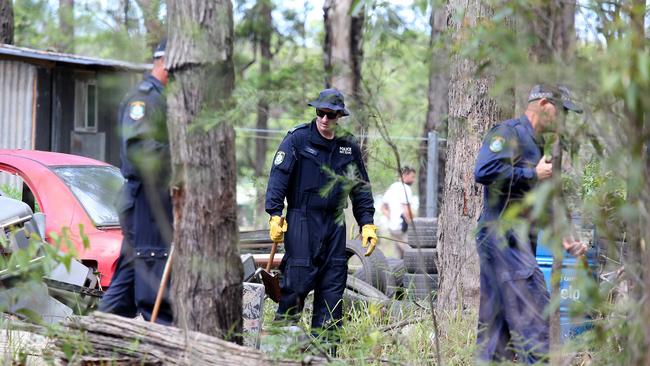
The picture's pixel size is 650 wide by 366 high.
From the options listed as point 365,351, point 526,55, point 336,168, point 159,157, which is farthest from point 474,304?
point 526,55

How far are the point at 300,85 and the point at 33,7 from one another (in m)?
12.1

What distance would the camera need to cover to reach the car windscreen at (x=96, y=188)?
8.23 meters

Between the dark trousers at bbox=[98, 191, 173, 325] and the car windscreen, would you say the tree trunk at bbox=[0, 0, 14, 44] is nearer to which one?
the car windscreen

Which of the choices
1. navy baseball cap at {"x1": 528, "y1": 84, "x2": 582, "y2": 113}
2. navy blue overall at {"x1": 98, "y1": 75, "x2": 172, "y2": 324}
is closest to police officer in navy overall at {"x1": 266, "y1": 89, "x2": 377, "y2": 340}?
navy blue overall at {"x1": 98, "y1": 75, "x2": 172, "y2": 324}

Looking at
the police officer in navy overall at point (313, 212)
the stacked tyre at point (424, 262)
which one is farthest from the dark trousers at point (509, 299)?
the stacked tyre at point (424, 262)

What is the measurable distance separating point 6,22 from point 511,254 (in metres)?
13.2

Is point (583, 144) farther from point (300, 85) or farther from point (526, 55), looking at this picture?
point (300, 85)

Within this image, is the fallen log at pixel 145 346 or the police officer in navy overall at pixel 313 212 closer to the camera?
the fallen log at pixel 145 346

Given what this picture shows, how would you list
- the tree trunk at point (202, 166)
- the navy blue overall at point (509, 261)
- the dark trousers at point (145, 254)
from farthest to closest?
the dark trousers at point (145, 254), the navy blue overall at point (509, 261), the tree trunk at point (202, 166)

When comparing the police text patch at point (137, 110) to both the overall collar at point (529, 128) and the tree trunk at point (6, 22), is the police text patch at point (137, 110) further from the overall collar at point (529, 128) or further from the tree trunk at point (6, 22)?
the tree trunk at point (6, 22)

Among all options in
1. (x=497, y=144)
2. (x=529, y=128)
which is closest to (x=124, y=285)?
(x=497, y=144)

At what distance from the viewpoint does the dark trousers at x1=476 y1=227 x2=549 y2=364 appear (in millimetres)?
5539

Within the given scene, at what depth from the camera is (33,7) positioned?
16766mm

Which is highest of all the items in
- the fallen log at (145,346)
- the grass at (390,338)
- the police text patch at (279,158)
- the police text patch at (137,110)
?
the police text patch at (137,110)
